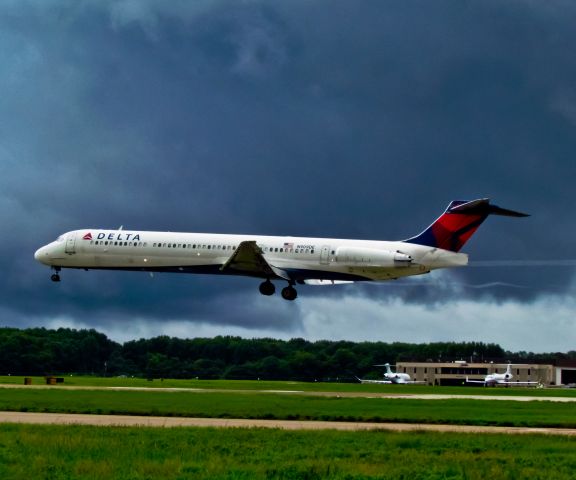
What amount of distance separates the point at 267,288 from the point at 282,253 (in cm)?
301

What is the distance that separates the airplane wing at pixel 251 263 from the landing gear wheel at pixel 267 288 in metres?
0.78

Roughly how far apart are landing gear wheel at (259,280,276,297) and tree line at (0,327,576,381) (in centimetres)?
6832

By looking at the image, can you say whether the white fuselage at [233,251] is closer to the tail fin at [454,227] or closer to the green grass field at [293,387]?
the tail fin at [454,227]

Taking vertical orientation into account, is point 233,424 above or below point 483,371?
below

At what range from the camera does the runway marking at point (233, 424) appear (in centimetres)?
3669

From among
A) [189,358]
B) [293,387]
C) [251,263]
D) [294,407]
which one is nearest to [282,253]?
[251,263]

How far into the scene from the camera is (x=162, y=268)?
2950 inches

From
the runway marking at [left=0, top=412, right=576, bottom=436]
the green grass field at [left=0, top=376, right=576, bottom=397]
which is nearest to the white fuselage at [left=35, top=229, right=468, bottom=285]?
the green grass field at [left=0, top=376, right=576, bottom=397]

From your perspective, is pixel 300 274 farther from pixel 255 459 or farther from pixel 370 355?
pixel 370 355

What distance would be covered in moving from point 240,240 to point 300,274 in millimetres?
4800

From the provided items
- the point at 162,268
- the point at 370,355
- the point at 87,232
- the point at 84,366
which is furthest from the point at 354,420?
the point at 370,355

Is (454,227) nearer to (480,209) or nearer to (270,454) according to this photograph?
(480,209)

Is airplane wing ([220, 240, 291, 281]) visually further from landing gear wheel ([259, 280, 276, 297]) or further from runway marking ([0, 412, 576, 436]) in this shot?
runway marking ([0, 412, 576, 436])

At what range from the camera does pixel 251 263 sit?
72188 mm
